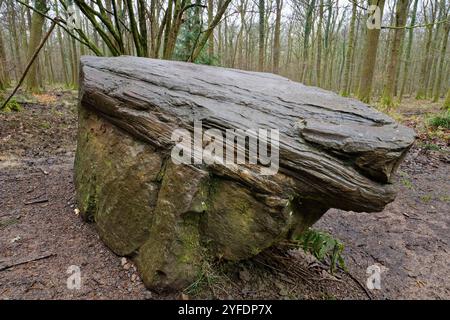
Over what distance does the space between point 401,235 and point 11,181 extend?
5.43 meters

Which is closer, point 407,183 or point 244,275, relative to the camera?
point 244,275

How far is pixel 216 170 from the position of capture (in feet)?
7.25

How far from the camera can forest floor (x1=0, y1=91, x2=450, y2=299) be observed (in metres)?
2.43

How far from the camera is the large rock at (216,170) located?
80.0 inches

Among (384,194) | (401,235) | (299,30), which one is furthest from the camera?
(299,30)

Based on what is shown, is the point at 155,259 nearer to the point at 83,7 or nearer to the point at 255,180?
the point at 255,180

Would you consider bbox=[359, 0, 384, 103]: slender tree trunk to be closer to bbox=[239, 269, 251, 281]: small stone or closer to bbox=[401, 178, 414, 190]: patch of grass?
bbox=[401, 178, 414, 190]: patch of grass

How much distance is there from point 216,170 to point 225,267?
3.00 ft

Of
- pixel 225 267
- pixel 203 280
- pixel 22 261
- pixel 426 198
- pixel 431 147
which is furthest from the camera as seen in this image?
pixel 431 147

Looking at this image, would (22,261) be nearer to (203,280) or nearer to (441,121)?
(203,280)

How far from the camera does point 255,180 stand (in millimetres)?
2098

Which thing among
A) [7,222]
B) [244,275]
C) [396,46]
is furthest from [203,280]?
[396,46]
